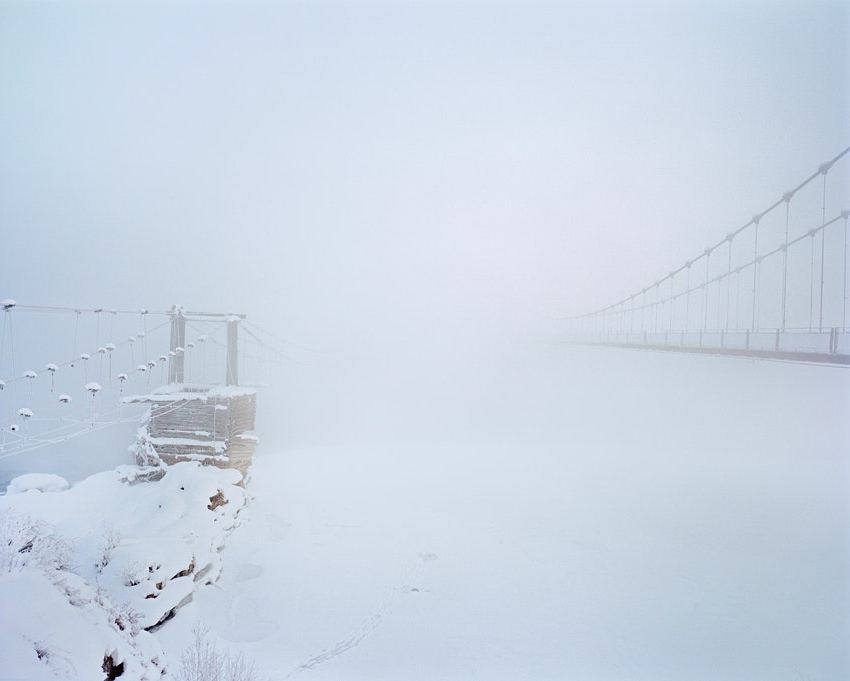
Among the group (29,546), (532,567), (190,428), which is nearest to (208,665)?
(29,546)

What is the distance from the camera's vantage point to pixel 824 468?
90.0 feet

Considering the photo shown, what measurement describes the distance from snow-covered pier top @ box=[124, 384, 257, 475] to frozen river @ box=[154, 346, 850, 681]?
2.62m

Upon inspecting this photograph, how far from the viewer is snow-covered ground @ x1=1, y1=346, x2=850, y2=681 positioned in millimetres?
8953

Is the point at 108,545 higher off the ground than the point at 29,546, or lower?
lower

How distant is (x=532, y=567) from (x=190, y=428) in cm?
1138

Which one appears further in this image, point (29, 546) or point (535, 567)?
point (535, 567)

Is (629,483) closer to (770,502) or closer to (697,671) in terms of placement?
(770,502)

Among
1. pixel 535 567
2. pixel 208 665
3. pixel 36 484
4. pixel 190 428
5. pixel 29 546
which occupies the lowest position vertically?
pixel 535 567

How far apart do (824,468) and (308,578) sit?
32.9m

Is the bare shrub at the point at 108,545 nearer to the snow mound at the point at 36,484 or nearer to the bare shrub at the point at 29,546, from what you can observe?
the bare shrub at the point at 29,546

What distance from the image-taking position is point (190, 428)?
1372 centimetres

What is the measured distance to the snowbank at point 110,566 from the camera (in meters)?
3.94

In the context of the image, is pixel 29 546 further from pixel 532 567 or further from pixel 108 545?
pixel 532 567

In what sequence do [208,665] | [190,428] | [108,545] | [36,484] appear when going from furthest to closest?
[36,484] < [190,428] < [108,545] < [208,665]
